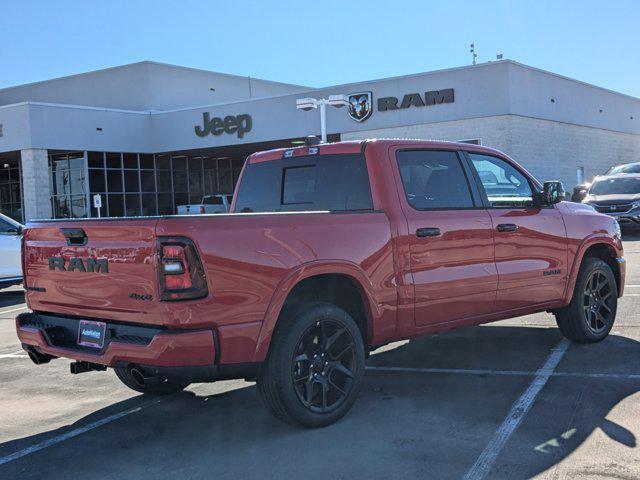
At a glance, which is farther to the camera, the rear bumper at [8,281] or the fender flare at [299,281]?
the rear bumper at [8,281]

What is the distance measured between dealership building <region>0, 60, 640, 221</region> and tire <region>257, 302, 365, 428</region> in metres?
22.5

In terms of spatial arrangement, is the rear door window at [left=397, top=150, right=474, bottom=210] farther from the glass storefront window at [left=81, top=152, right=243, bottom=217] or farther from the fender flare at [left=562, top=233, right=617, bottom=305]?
the glass storefront window at [left=81, top=152, right=243, bottom=217]

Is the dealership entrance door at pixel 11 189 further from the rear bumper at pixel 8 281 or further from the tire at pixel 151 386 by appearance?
the tire at pixel 151 386

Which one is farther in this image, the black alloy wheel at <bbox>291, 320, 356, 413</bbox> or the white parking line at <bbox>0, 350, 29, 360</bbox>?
the white parking line at <bbox>0, 350, 29, 360</bbox>

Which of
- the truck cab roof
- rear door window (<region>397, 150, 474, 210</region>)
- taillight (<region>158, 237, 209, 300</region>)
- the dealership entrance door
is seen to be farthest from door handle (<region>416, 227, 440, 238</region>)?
the dealership entrance door

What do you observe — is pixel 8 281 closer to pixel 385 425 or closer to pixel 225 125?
pixel 385 425

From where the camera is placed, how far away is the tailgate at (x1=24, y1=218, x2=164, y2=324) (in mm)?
3926

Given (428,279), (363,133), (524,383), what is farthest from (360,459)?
(363,133)

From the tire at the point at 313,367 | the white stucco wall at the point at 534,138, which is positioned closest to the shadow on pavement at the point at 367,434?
the tire at the point at 313,367

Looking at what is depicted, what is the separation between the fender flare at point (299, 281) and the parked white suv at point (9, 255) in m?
9.53

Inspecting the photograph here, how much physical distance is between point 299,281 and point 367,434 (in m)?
1.10

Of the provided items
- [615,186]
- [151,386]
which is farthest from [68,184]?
[151,386]

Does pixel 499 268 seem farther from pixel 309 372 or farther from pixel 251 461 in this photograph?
pixel 251 461

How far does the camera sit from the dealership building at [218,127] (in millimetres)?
26875
